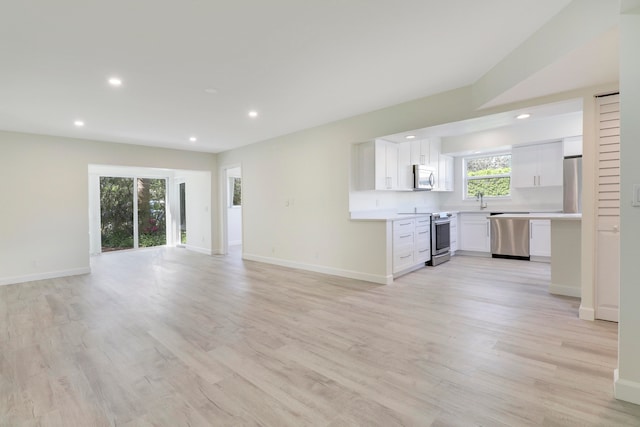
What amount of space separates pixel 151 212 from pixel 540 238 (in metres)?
9.65

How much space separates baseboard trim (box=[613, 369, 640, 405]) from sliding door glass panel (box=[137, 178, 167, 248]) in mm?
9664

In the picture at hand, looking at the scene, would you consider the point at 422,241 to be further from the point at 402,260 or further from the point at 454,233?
the point at 454,233

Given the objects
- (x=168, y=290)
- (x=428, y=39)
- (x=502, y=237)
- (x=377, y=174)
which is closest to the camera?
(x=428, y=39)

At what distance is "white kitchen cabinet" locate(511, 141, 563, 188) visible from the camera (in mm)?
5699

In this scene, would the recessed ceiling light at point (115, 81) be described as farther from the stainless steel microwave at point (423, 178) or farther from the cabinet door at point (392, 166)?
the stainless steel microwave at point (423, 178)

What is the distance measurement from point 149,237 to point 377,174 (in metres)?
7.30

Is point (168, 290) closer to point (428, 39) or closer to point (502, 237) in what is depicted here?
point (428, 39)

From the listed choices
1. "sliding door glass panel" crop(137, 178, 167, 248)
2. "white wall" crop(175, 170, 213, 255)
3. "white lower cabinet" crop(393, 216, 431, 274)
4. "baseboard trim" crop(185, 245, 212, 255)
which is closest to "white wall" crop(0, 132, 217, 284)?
"white wall" crop(175, 170, 213, 255)

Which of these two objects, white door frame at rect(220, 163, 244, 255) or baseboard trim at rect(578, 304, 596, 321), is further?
white door frame at rect(220, 163, 244, 255)

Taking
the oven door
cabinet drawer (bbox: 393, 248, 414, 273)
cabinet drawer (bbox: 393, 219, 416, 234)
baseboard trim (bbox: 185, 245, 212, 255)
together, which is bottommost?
baseboard trim (bbox: 185, 245, 212, 255)

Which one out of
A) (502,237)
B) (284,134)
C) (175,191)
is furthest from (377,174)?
(175,191)

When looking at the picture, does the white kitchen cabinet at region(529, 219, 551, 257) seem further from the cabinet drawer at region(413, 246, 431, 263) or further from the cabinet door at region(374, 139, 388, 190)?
the cabinet door at region(374, 139, 388, 190)

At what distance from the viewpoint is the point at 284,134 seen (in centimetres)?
571

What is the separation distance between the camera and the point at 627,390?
1736 mm
